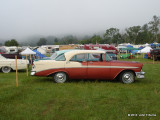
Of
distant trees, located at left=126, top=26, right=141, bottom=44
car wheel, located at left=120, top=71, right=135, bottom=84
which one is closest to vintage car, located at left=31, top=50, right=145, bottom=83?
car wheel, located at left=120, top=71, right=135, bottom=84

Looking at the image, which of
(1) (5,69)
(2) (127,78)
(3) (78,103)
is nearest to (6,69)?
(1) (5,69)

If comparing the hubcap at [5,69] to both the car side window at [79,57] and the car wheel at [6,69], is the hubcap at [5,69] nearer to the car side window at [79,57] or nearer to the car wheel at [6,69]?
the car wheel at [6,69]

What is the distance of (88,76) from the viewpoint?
7.56 meters

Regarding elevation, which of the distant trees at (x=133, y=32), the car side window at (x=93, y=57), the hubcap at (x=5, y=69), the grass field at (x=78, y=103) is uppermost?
the distant trees at (x=133, y=32)

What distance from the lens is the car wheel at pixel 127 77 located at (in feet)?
25.3

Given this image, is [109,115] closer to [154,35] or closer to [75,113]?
[75,113]

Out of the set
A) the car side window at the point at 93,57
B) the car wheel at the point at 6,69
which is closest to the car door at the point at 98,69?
the car side window at the point at 93,57

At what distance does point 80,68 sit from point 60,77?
963 mm

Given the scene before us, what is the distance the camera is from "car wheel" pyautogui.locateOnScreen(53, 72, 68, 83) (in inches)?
298

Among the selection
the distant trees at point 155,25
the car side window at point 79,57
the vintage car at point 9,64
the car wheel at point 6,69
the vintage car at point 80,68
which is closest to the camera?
the vintage car at point 80,68

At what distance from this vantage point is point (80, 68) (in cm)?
751

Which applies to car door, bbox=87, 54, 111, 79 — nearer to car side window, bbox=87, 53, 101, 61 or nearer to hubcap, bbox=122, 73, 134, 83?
car side window, bbox=87, 53, 101, 61

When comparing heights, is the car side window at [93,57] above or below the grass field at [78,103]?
above

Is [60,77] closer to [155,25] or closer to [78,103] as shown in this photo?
[78,103]
